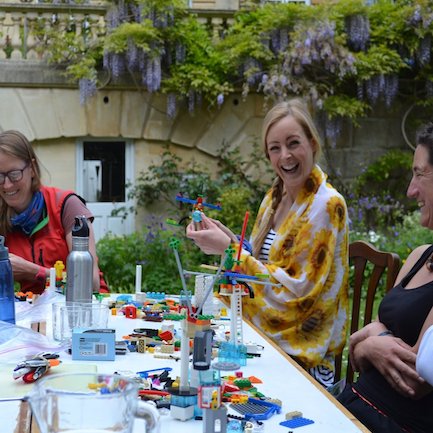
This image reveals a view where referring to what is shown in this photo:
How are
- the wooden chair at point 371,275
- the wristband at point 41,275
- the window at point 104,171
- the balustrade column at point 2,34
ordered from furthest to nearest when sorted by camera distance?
the window at point 104,171
the balustrade column at point 2,34
the wristband at point 41,275
the wooden chair at point 371,275

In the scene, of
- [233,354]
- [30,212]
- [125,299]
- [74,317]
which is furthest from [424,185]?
[30,212]

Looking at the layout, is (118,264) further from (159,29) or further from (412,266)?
(412,266)

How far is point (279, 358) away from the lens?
1956 millimetres

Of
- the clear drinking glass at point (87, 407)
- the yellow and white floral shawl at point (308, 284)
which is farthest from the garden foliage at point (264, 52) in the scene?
the clear drinking glass at point (87, 407)

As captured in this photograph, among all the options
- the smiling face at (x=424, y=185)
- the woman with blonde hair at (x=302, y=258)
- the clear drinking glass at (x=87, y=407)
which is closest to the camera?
the clear drinking glass at (x=87, y=407)

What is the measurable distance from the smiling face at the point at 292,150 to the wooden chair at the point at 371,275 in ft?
1.20

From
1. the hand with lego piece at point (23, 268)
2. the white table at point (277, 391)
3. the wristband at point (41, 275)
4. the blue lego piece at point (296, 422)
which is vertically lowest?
the white table at point (277, 391)

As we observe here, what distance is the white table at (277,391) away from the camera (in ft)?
4.59

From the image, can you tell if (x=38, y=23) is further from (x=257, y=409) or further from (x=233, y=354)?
(x=257, y=409)

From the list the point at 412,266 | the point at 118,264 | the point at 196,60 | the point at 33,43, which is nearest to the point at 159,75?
the point at 196,60

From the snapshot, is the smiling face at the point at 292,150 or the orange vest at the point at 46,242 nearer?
the smiling face at the point at 292,150

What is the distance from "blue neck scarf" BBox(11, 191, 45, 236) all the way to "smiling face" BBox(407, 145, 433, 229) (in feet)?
5.19

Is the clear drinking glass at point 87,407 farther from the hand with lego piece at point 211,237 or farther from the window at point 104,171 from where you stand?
the window at point 104,171

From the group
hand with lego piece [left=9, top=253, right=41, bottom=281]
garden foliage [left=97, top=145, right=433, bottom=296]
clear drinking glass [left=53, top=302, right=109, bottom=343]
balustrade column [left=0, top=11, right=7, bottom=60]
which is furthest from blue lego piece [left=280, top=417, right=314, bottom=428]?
balustrade column [left=0, top=11, right=7, bottom=60]
